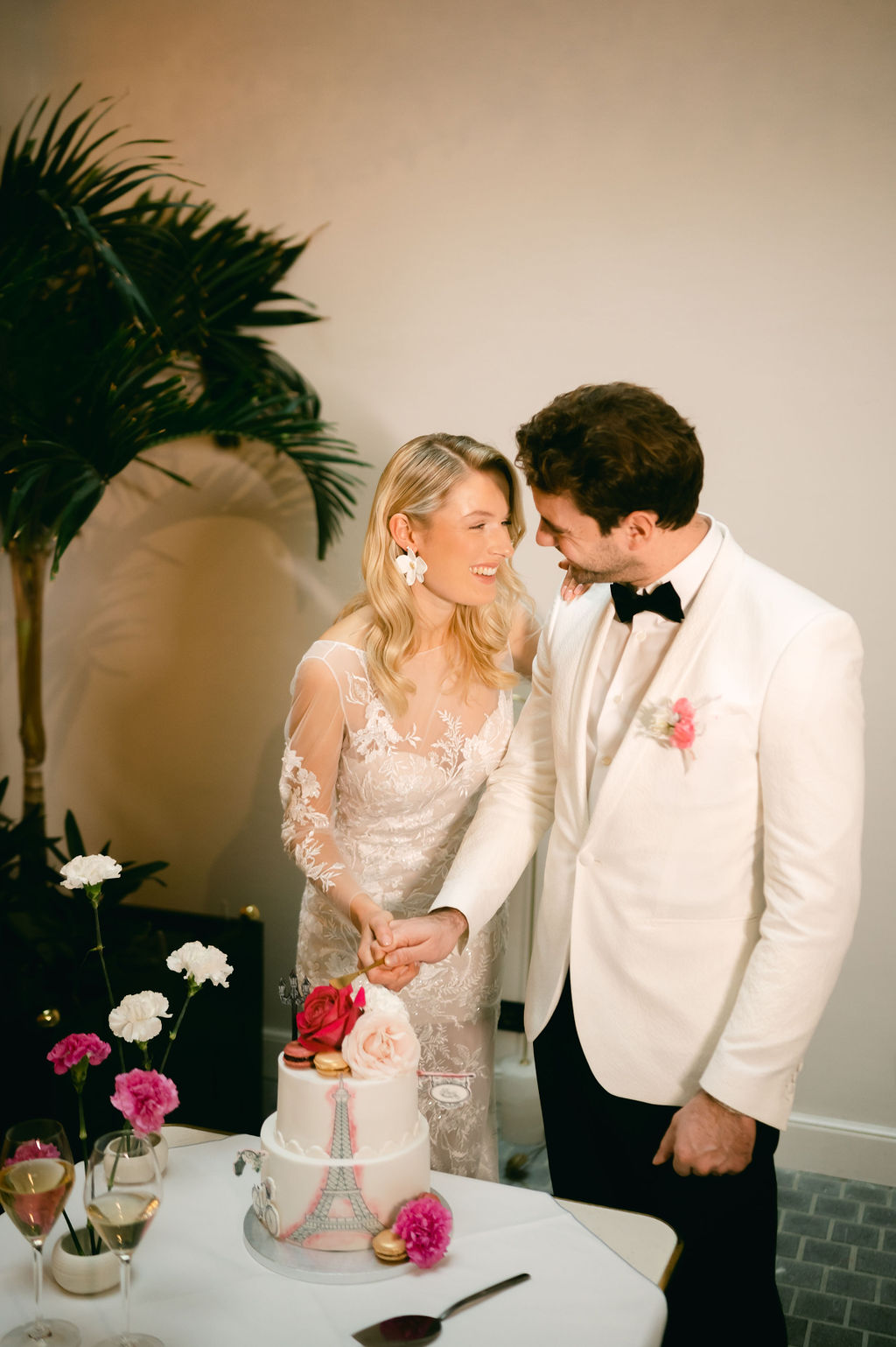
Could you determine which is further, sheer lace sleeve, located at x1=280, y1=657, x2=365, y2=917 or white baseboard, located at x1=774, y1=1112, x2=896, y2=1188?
white baseboard, located at x1=774, y1=1112, x2=896, y2=1188

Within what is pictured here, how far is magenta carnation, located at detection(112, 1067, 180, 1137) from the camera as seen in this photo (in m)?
1.25

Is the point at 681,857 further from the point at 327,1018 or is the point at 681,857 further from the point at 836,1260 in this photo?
the point at 836,1260

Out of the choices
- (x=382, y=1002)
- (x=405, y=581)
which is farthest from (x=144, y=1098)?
(x=405, y=581)

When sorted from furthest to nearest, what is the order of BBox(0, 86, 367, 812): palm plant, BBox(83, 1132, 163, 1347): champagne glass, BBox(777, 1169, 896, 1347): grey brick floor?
BBox(0, 86, 367, 812): palm plant
BBox(777, 1169, 896, 1347): grey brick floor
BBox(83, 1132, 163, 1347): champagne glass

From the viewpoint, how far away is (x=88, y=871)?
140 centimetres

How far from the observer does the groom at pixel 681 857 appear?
1.55m

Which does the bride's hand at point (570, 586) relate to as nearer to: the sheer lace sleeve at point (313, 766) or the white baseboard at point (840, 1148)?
the sheer lace sleeve at point (313, 766)

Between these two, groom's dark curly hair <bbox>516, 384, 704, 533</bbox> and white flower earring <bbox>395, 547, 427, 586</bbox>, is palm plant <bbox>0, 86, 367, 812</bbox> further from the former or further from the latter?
groom's dark curly hair <bbox>516, 384, 704, 533</bbox>

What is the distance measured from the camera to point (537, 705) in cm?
217

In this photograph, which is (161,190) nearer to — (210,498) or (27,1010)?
(210,498)

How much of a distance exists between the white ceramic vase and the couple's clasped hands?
0.57 metres

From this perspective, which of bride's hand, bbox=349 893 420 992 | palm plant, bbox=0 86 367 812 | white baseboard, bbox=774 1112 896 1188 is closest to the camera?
bride's hand, bbox=349 893 420 992

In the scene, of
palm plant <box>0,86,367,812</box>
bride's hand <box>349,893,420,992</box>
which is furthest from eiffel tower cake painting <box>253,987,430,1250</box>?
palm plant <box>0,86,367,812</box>

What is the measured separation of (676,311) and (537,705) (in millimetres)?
1414
